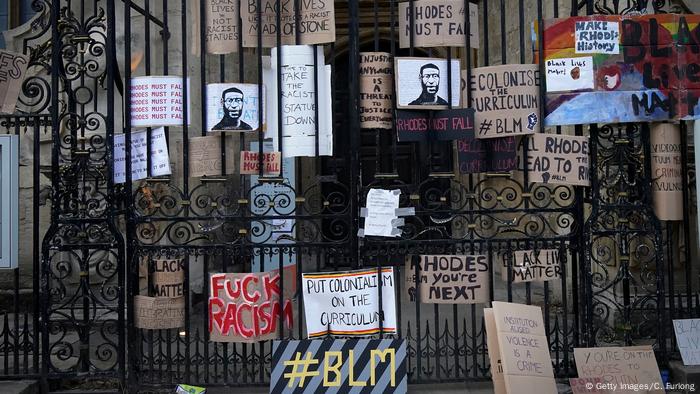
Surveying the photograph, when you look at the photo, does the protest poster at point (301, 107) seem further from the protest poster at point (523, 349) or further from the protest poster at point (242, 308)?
the protest poster at point (523, 349)

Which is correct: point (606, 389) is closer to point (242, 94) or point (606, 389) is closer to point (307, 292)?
point (307, 292)

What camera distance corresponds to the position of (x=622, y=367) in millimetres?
4617

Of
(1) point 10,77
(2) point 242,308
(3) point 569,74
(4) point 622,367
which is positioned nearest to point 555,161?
(3) point 569,74

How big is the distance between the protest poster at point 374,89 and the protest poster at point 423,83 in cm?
11

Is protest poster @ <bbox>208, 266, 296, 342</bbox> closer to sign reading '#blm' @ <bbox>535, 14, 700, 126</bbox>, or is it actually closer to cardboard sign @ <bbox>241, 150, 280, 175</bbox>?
cardboard sign @ <bbox>241, 150, 280, 175</bbox>

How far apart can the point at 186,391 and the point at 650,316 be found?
4333 mm

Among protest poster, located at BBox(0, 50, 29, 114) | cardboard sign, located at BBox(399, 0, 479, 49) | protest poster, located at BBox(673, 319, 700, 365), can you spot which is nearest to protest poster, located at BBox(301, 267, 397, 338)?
cardboard sign, located at BBox(399, 0, 479, 49)

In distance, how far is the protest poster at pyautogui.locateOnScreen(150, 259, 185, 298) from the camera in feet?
15.9

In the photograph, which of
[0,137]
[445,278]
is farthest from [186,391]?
[0,137]

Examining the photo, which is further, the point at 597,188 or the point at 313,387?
the point at 597,188

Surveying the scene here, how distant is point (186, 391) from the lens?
463 centimetres

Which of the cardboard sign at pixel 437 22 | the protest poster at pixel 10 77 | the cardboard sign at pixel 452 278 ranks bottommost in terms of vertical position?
the cardboard sign at pixel 452 278

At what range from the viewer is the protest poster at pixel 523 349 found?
4.27 metres

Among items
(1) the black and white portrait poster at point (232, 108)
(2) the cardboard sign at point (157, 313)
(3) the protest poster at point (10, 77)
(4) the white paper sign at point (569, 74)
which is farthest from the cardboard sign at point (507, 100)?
(3) the protest poster at point (10, 77)
